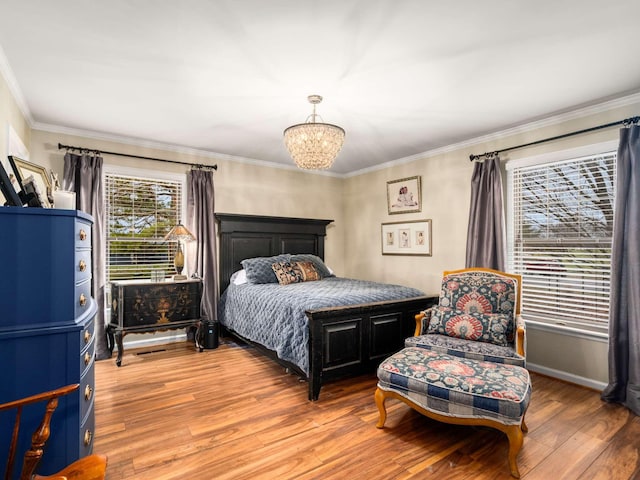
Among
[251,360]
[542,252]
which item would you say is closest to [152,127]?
[251,360]

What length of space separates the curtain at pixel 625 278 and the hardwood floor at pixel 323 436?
237 mm

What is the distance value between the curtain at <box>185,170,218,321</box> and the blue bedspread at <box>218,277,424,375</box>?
0.23 meters

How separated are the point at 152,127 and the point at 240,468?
3393 millimetres

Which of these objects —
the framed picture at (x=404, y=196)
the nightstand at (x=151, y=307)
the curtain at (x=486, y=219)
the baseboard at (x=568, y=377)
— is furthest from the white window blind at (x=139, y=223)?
the baseboard at (x=568, y=377)

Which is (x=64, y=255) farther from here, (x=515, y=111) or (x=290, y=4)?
(x=515, y=111)

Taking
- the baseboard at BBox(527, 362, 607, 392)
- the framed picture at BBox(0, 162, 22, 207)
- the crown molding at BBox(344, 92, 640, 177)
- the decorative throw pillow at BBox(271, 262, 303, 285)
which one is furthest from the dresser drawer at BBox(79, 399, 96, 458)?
the crown molding at BBox(344, 92, 640, 177)

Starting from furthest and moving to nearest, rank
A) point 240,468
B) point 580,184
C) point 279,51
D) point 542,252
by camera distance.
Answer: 1. point 542,252
2. point 580,184
3. point 279,51
4. point 240,468

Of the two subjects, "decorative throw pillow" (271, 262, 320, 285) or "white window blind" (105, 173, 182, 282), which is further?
"decorative throw pillow" (271, 262, 320, 285)

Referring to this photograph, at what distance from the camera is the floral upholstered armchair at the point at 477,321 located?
2.61m

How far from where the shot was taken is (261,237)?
5.05 metres

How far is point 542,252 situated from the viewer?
3537 millimetres

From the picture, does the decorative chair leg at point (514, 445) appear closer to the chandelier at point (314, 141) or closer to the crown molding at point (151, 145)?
the chandelier at point (314, 141)

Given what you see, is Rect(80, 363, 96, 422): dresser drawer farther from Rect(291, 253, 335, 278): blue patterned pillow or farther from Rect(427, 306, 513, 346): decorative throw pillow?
Rect(291, 253, 335, 278): blue patterned pillow

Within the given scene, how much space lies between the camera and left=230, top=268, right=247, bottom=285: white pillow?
448 cm
